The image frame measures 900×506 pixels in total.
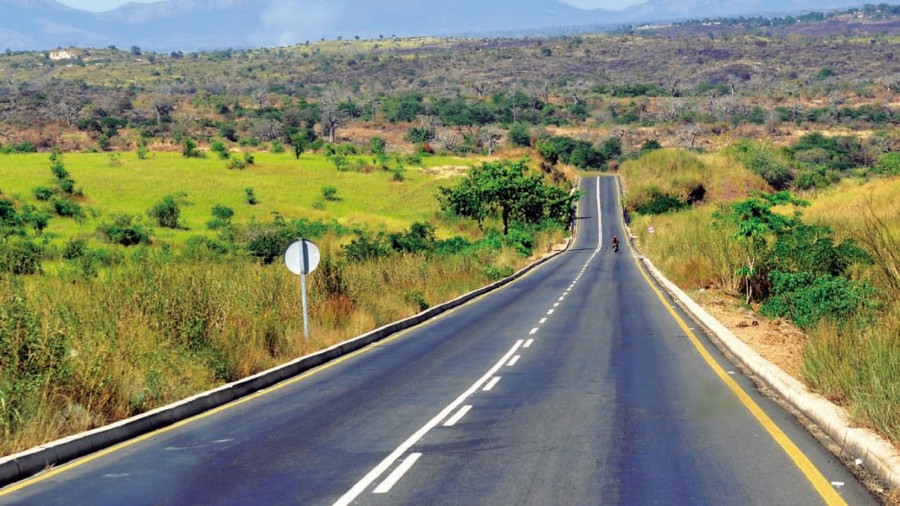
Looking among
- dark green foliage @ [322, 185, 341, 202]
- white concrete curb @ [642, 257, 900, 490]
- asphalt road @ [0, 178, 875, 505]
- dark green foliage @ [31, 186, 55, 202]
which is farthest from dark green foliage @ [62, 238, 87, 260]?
white concrete curb @ [642, 257, 900, 490]

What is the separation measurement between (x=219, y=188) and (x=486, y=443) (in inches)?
3555

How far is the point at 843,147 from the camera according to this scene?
462 ft

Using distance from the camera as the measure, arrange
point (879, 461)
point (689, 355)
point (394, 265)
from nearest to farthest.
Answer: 1. point (879, 461)
2. point (689, 355)
3. point (394, 265)

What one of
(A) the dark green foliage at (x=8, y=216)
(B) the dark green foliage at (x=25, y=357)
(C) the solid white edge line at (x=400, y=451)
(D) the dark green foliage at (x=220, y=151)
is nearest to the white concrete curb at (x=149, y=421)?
(B) the dark green foliage at (x=25, y=357)

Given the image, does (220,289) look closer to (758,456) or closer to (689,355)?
(689,355)

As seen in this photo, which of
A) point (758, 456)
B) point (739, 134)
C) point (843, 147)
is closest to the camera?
point (758, 456)

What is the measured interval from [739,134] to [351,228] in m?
112

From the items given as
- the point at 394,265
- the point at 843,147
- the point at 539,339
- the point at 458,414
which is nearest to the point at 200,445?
the point at 458,414

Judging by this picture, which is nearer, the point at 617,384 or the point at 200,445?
the point at 200,445

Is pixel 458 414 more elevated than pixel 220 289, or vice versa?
pixel 220 289

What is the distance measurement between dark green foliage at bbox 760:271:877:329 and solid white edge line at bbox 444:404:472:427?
8.15 m

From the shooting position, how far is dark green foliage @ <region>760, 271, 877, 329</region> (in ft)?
63.5

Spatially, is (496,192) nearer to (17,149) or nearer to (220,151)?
(220,151)

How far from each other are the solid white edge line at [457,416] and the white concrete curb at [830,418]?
13.5 ft
